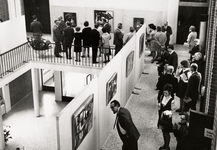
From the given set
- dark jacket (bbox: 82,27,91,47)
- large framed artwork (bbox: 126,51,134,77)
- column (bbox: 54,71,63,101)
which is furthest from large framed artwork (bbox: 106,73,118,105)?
column (bbox: 54,71,63,101)

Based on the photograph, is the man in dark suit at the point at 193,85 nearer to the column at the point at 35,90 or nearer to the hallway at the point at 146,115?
the hallway at the point at 146,115

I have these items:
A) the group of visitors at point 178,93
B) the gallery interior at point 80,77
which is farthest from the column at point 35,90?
the group of visitors at point 178,93

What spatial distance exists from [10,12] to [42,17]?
661cm

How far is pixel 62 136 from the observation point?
7719 millimetres

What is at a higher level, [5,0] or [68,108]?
[5,0]

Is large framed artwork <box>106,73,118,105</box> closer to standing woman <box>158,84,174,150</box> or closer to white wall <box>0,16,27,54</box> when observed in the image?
standing woman <box>158,84,174,150</box>

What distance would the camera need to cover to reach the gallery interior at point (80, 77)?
834 centimetres

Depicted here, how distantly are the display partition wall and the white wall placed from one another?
6.17 m

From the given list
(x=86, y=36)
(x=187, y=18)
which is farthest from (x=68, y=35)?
(x=187, y=18)

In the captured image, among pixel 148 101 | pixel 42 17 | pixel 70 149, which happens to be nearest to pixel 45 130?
pixel 148 101

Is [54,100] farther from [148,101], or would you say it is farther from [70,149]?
[70,149]

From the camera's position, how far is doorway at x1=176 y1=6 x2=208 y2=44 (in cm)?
2159

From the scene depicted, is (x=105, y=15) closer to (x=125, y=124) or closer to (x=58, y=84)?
(x=58, y=84)

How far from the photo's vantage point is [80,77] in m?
22.0
